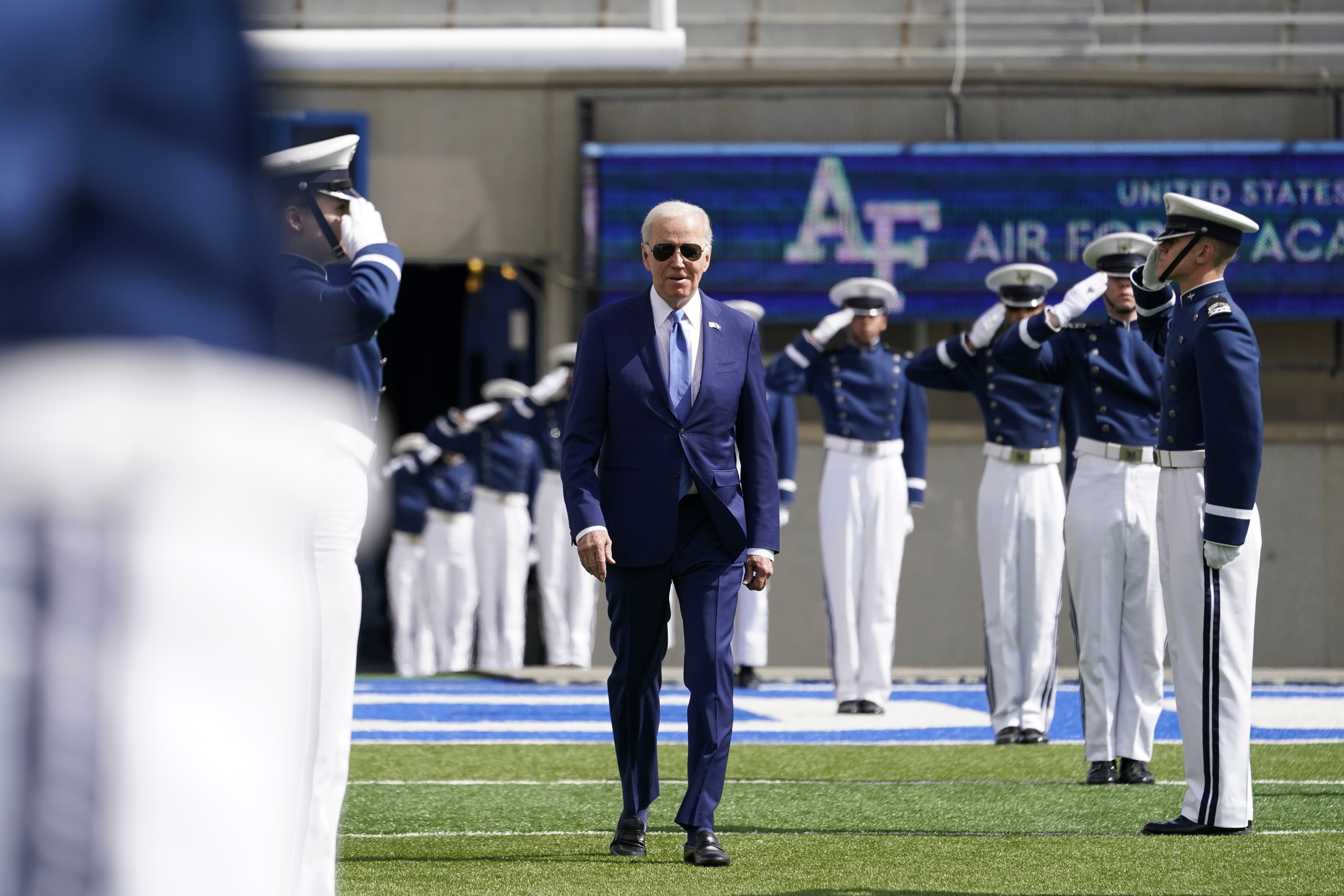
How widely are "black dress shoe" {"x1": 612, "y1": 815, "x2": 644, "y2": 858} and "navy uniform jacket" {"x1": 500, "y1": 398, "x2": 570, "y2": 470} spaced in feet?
32.5

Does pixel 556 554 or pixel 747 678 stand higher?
pixel 556 554

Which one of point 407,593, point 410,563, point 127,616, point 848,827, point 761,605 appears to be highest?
point 127,616

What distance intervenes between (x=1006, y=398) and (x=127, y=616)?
827 centimetres

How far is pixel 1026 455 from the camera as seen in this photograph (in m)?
9.02

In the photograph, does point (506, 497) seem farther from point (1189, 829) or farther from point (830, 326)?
point (1189, 829)

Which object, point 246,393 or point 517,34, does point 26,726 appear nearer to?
point 246,393

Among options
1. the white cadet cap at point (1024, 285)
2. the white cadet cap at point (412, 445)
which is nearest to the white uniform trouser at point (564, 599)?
the white cadet cap at point (412, 445)

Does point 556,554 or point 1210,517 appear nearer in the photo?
point 1210,517

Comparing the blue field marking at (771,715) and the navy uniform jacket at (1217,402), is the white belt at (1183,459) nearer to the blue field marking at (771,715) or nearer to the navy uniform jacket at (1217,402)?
the navy uniform jacket at (1217,402)

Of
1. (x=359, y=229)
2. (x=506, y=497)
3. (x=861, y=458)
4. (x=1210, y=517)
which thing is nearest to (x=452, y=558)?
(x=506, y=497)

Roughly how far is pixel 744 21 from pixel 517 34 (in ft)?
31.3

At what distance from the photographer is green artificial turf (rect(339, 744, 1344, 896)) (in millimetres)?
5234

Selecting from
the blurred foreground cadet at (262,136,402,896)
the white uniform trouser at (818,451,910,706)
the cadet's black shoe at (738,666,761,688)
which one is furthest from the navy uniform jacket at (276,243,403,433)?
the cadet's black shoe at (738,666,761,688)

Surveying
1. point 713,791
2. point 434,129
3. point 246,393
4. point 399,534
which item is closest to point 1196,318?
point 713,791
